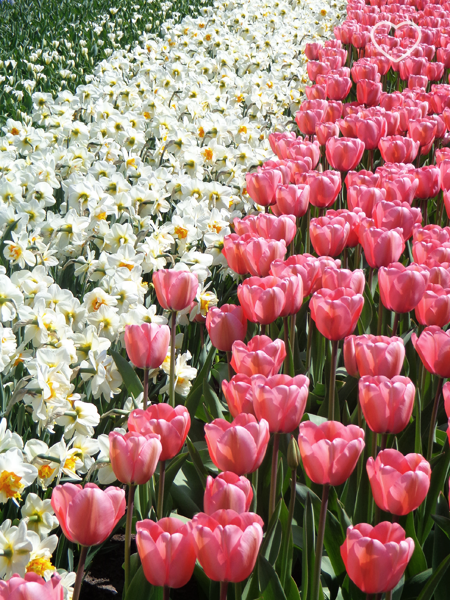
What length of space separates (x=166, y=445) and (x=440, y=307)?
33.3 inches

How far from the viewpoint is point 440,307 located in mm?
1728

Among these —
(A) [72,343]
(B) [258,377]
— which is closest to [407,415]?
(B) [258,377]

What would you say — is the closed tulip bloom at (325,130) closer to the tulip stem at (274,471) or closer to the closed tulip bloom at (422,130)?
the closed tulip bloom at (422,130)

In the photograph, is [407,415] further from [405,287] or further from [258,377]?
[405,287]

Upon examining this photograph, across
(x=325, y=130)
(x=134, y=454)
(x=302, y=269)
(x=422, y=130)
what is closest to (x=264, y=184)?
(x=302, y=269)

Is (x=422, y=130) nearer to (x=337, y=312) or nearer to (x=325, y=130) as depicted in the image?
(x=325, y=130)

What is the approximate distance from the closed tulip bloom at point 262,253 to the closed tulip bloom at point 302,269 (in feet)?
0.28

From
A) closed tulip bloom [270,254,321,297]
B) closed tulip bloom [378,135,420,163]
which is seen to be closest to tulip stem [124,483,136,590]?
closed tulip bloom [270,254,321,297]

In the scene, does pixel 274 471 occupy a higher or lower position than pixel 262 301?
lower

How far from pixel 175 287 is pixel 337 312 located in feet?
1.43

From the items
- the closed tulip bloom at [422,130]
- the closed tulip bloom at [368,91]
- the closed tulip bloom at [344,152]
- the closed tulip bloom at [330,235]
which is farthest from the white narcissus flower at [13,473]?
the closed tulip bloom at [368,91]

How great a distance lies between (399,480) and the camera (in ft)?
3.73

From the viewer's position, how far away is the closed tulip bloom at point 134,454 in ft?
3.81

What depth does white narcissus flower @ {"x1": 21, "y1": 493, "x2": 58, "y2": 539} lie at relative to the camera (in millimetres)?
1492
